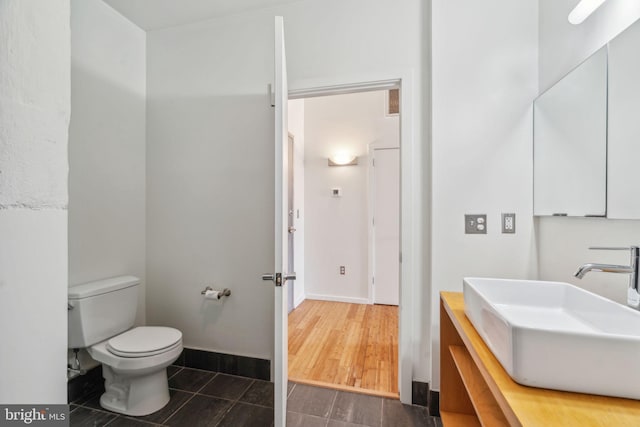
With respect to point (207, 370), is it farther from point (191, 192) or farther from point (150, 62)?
point (150, 62)

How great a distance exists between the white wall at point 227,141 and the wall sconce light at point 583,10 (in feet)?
2.43

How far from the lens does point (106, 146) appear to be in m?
1.84

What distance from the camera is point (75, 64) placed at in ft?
5.41

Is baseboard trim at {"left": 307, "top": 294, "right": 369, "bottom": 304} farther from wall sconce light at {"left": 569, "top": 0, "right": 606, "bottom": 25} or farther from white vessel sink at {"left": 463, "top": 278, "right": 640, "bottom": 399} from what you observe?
wall sconce light at {"left": 569, "top": 0, "right": 606, "bottom": 25}

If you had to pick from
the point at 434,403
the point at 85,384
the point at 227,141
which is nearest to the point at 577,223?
the point at 434,403

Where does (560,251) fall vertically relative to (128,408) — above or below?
above

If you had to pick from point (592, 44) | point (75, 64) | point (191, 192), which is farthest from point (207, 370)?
point (592, 44)

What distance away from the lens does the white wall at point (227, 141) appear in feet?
5.68

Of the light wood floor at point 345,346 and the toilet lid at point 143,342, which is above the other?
the toilet lid at point 143,342

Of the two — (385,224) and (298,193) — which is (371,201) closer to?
(385,224)

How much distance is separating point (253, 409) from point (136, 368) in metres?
0.69

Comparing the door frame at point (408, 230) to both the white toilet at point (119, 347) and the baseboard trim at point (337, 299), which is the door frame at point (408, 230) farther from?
the baseboard trim at point (337, 299)

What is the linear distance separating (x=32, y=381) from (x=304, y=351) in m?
1.99

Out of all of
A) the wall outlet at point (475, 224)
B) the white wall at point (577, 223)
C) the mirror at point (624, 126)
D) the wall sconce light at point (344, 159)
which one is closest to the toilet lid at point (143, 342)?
the wall outlet at point (475, 224)
